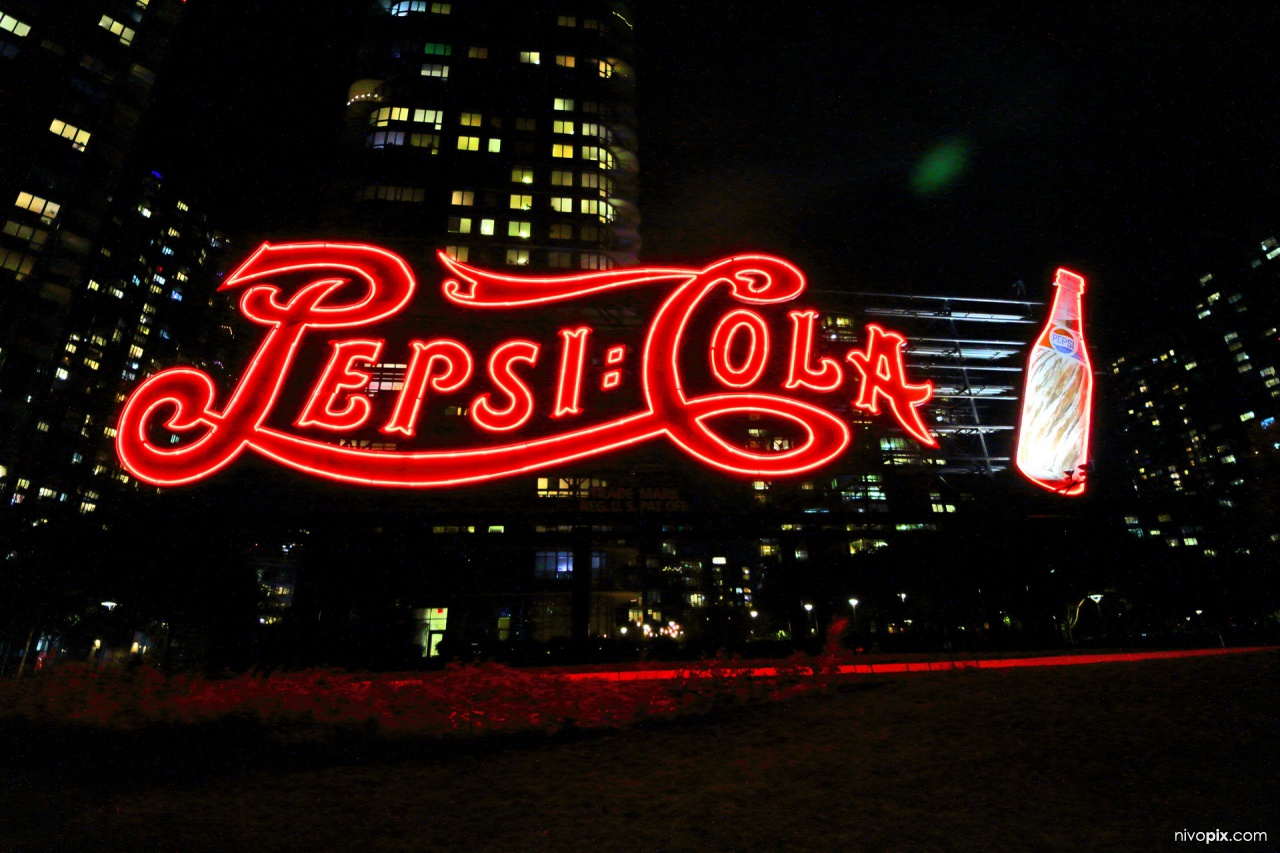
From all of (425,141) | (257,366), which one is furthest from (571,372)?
(425,141)

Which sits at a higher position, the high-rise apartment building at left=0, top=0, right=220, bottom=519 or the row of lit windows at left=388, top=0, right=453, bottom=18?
the row of lit windows at left=388, top=0, right=453, bottom=18

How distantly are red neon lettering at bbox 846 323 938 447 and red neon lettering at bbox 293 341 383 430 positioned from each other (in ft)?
35.2

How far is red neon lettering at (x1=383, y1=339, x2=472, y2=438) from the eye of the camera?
497 inches

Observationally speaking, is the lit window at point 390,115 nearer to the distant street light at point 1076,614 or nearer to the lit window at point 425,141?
the lit window at point 425,141

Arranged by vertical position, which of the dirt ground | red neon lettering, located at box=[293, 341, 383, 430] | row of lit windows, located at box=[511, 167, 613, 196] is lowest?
the dirt ground

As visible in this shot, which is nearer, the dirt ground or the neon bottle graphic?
the dirt ground

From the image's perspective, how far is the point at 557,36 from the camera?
65250 millimetres

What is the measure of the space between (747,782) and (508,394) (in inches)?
361

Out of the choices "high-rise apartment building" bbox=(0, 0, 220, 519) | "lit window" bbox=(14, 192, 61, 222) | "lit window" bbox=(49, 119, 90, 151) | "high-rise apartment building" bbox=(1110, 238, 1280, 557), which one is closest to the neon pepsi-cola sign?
"high-rise apartment building" bbox=(0, 0, 220, 519)

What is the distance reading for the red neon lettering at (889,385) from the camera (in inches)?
567

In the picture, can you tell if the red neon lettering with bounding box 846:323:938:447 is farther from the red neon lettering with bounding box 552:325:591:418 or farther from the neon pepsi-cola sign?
the red neon lettering with bounding box 552:325:591:418

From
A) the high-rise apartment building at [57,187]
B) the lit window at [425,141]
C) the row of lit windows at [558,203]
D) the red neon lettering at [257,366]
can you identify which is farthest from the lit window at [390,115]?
the red neon lettering at [257,366]

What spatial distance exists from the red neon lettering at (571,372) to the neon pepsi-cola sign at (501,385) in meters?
0.04

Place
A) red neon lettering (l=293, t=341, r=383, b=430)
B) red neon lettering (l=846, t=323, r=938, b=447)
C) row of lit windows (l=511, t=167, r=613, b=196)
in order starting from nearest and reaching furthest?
red neon lettering (l=293, t=341, r=383, b=430)
red neon lettering (l=846, t=323, r=938, b=447)
row of lit windows (l=511, t=167, r=613, b=196)
